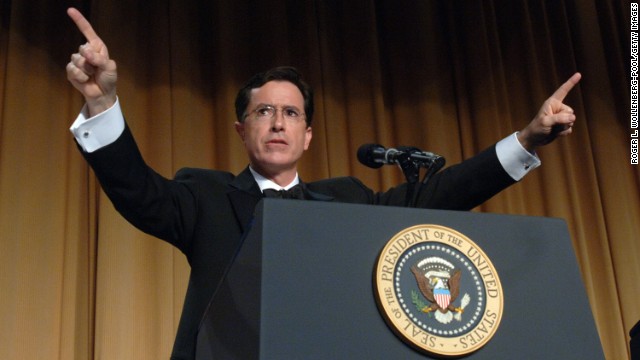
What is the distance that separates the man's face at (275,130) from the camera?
4.78 feet

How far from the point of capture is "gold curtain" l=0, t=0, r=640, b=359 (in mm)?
2541

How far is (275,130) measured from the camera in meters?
1.47

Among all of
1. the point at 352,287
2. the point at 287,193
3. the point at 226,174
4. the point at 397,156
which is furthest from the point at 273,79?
the point at 352,287

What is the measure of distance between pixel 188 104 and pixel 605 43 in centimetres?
212

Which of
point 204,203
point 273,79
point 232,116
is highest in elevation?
point 232,116

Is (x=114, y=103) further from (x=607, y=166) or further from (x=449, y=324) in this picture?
(x=607, y=166)

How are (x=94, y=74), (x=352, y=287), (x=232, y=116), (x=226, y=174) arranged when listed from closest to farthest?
(x=352, y=287) < (x=94, y=74) < (x=226, y=174) < (x=232, y=116)

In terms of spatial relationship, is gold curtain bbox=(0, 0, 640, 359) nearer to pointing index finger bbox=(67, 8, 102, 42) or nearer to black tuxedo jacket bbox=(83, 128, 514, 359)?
black tuxedo jacket bbox=(83, 128, 514, 359)

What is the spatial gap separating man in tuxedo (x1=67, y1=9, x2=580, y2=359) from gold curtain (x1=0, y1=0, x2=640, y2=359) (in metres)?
1.25

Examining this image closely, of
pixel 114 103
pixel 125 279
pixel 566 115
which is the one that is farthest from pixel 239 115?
pixel 125 279

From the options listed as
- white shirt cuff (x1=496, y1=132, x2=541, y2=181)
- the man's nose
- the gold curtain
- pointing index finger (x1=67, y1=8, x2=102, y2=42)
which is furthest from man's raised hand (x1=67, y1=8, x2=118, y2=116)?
the gold curtain

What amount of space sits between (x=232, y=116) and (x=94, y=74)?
193 centimetres

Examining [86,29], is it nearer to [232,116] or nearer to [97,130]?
[97,130]

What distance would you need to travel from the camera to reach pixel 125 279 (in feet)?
8.45
